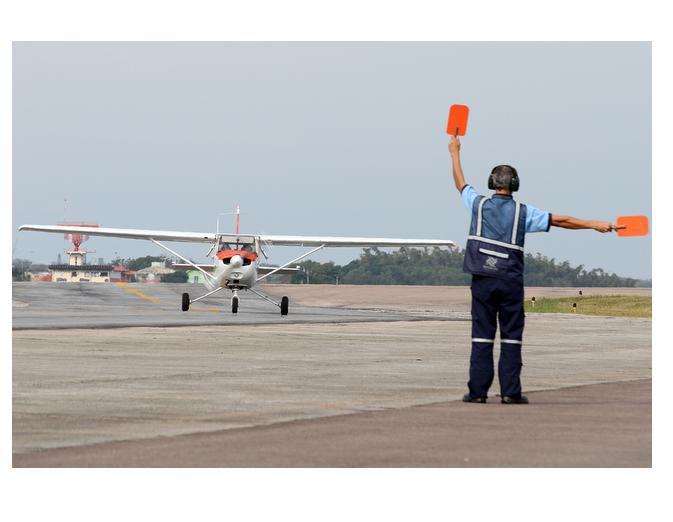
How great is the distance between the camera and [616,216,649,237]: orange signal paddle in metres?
10.1

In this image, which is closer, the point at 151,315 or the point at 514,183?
the point at 514,183

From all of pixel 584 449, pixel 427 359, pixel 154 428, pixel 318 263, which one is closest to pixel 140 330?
pixel 427 359

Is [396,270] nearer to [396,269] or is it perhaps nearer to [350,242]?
[396,269]

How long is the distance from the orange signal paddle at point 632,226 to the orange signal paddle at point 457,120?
152 centimetres

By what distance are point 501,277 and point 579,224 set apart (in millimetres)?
768

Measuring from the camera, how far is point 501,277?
1038cm

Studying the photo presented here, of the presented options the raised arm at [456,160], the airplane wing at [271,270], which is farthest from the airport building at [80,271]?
the raised arm at [456,160]

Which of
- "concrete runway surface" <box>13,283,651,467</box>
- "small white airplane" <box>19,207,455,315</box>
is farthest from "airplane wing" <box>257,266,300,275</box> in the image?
"concrete runway surface" <box>13,283,651,467</box>

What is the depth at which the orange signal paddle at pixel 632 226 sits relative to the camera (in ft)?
33.0

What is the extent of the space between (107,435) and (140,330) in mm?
14953

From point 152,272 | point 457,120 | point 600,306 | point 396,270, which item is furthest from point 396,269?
point 457,120

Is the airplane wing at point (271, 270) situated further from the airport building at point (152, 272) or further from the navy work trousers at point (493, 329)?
the airport building at point (152, 272)

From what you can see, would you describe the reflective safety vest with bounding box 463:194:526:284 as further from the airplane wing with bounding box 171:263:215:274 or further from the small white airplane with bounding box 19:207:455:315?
the airplane wing with bounding box 171:263:215:274
